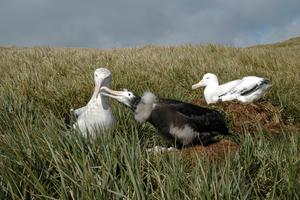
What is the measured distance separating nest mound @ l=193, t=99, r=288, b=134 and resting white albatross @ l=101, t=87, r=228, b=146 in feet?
2.76

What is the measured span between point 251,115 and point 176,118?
5.63ft

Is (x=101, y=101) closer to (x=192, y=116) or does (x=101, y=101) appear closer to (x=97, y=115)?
(x=97, y=115)

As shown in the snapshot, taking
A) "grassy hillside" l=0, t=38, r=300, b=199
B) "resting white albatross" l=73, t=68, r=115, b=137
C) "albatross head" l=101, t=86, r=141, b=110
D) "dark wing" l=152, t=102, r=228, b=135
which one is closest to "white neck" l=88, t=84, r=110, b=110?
"resting white albatross" l=73, t=68, r=115, b=137

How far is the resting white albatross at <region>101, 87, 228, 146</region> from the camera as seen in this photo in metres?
4.21

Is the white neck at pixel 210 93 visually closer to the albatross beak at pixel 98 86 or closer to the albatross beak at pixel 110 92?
the albatross beak at pixel 98 86

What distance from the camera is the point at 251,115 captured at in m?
5.68

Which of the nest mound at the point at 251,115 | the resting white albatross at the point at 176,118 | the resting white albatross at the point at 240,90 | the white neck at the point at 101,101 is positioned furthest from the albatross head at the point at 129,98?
the resting white albatross at the point at 240,90

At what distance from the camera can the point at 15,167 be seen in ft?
9.57

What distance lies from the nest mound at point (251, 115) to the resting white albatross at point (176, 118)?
2.76 feet

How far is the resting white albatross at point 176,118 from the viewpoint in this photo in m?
4.21

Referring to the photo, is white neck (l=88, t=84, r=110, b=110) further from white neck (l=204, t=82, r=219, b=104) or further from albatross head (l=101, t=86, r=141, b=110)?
white neck (l=204, t=82, r=219, b=104)

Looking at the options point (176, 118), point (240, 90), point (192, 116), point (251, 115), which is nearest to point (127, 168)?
point (176, 118)

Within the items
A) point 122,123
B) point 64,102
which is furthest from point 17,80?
point 122,123

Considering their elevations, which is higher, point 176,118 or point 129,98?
point 129,98
